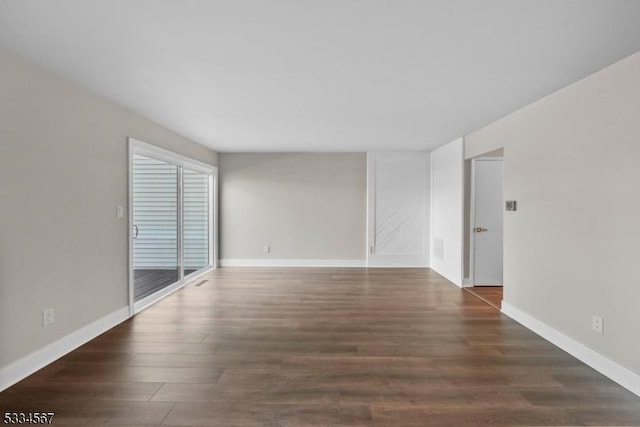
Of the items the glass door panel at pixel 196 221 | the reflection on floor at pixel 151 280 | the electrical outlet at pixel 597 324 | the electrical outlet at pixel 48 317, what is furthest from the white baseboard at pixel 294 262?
the electrical outlet at pixel 597 324

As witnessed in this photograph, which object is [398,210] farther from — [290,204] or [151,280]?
[151,280]

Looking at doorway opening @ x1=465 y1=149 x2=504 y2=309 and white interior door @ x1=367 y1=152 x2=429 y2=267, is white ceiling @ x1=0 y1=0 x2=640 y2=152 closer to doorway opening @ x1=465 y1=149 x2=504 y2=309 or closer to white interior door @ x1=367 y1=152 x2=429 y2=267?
doorway opening @ x1=465 y1=149 x2=504 y2=309

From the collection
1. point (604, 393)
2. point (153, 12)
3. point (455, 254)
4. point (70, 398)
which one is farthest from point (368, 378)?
point (455, 254)

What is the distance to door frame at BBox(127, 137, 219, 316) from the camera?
3.78 meters

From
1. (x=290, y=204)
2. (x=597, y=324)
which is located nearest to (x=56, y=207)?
(x=290, y=204)

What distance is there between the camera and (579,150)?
111 inches

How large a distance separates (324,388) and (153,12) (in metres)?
2.56

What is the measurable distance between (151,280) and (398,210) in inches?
182

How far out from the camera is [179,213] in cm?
511

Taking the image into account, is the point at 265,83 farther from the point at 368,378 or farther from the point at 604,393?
the point at 604,393

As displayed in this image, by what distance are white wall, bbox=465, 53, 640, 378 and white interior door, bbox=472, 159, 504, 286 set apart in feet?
4.43

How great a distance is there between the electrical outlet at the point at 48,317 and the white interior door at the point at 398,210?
5.11 m

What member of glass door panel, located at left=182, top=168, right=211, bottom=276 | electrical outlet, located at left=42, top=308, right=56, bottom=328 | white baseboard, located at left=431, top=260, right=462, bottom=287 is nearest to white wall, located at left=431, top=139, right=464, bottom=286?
white baseboard, located at left=431, top=260, right=462, bottom=287

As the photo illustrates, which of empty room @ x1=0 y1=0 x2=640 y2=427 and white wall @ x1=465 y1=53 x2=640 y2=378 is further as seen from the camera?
white wall @ x1=465 y1=53 x2=640 y2=378
